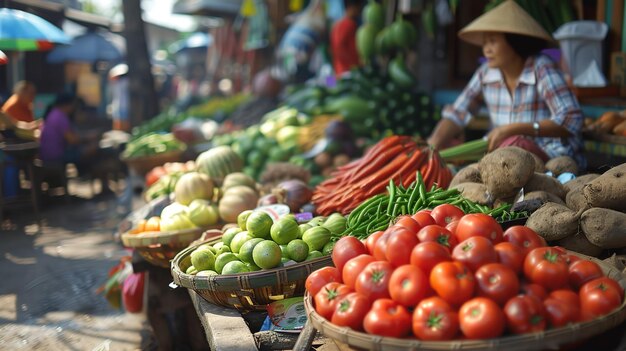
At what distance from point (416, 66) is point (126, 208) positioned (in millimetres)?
4456

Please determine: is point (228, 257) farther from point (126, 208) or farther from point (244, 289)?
point (126, 208)

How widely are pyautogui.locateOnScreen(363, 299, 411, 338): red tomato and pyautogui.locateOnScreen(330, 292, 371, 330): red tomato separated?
0.11ft

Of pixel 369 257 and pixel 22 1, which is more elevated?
pixel 22 1

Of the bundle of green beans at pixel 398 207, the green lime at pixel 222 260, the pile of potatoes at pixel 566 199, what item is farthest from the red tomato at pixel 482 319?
the green lime at pixel 222 260

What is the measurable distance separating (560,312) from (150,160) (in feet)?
18.7

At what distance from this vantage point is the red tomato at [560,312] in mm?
1697

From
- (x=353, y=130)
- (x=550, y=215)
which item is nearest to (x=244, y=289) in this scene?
(x=550, y=215)

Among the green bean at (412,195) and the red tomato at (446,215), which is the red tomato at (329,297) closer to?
the red tomato at (446,215)

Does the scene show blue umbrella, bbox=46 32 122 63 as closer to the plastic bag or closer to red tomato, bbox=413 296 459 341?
the plastic bag

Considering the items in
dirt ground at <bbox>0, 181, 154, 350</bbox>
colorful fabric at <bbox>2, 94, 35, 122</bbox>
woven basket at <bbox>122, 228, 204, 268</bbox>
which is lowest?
dirt ground at <bbox>0, 181, 154, 350</bbox>

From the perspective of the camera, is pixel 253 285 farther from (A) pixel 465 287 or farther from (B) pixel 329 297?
(A) pixel 465 287

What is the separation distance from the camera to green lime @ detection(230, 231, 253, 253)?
289cm

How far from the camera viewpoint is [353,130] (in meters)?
6.05

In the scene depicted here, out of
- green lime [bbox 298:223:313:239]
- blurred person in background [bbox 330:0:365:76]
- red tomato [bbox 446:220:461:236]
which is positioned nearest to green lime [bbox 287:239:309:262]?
green lime [bbox 298:223:313:239]
